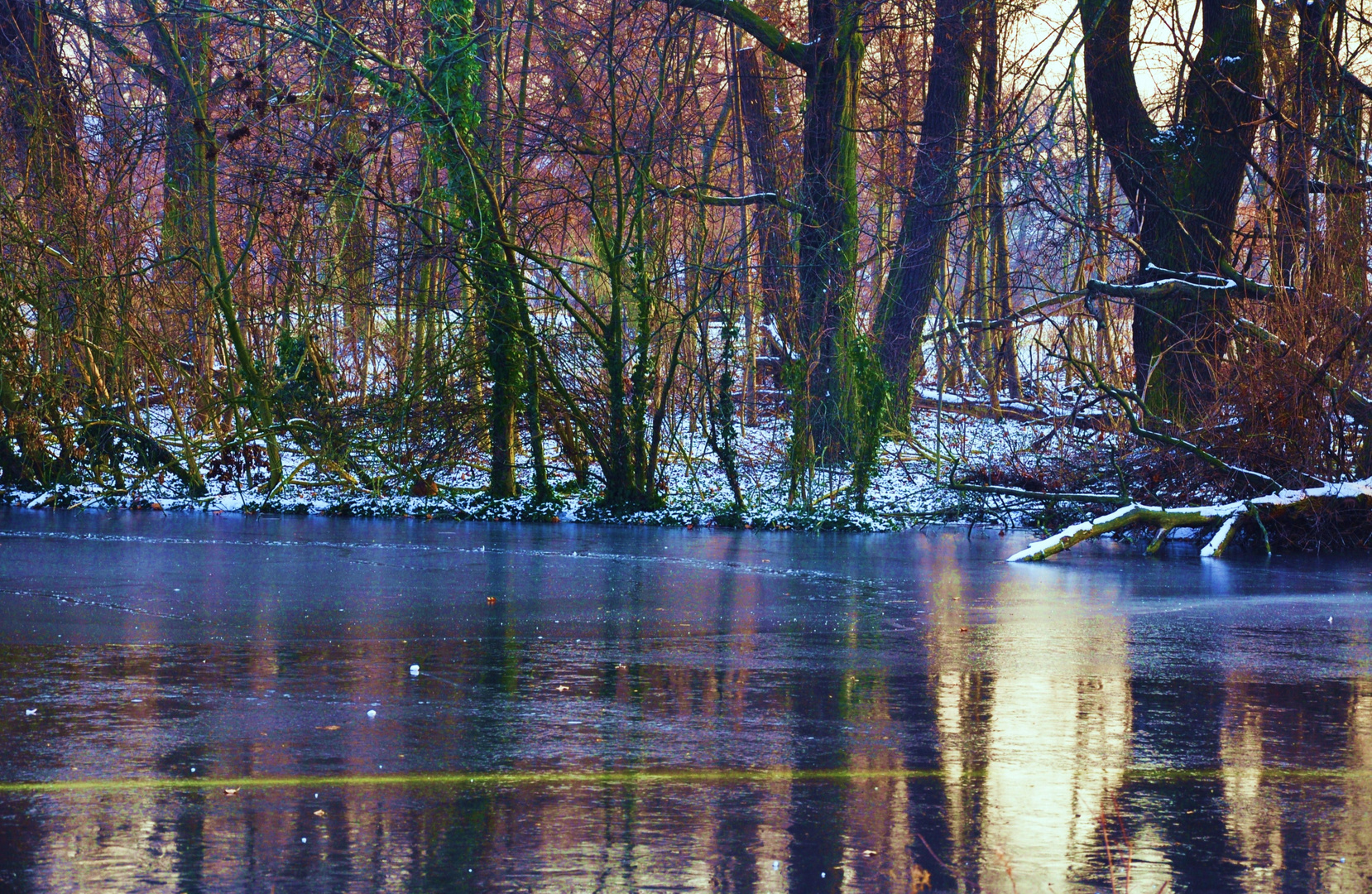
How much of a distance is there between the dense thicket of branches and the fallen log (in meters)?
0.55

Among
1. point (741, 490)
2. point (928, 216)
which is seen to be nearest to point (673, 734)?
point (741, 490)

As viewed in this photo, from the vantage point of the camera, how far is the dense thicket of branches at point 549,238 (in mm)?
17453

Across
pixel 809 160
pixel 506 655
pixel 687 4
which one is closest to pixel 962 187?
pixel 809 160

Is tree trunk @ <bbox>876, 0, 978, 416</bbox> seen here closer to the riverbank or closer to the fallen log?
the riverbank

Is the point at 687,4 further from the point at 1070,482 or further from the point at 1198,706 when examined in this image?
the point at 1198,706

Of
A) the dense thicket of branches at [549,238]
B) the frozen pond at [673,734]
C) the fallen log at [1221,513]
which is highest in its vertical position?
the dense thicket of branches at [549,238]

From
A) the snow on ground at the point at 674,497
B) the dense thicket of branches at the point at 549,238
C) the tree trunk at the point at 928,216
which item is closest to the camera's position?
the dense thicket of branches at the point at 549,238

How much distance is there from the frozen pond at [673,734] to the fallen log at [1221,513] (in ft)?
9.63

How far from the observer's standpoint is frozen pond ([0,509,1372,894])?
4.39m

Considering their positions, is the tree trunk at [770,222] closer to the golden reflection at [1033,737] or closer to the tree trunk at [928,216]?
the tree trunk at [928,216]

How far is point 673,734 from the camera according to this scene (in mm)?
6215

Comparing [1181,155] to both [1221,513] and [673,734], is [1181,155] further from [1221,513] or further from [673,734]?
[673,734]

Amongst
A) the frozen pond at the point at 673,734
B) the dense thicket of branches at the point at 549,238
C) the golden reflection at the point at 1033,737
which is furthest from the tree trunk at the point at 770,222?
the golden reflection at the point at 1033,737

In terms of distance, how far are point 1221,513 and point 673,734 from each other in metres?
10.9
